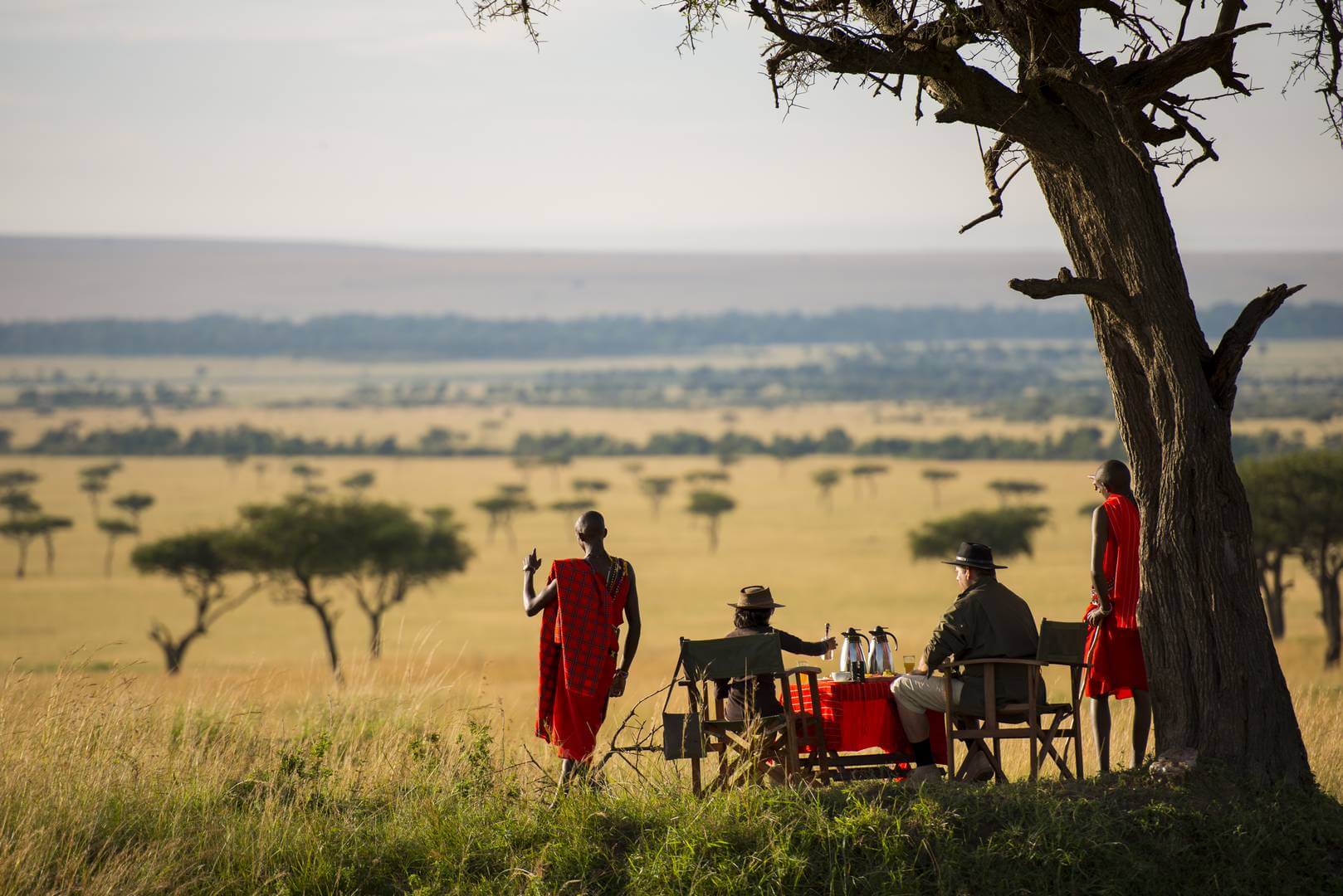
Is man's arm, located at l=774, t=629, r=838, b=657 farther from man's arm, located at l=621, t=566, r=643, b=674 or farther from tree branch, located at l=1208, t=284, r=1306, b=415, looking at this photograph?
tree branch, located at l=1208, t=284, r=1306, b=415

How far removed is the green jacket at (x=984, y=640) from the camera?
629 cm

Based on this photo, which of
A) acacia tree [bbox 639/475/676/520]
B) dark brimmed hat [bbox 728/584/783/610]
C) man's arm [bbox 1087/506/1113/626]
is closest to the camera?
dark brimmed hat [bbox 728/584/783/610]

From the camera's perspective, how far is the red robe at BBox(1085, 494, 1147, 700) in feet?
22.0

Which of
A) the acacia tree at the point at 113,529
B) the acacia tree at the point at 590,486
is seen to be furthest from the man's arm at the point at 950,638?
the acacia tree at the point at 590,486

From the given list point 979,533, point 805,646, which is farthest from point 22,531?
point 805,646

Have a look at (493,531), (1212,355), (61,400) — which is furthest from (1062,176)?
(61,400)

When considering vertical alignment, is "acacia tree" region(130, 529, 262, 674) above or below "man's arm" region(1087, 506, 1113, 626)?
below

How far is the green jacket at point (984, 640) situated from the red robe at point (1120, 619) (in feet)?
1.72

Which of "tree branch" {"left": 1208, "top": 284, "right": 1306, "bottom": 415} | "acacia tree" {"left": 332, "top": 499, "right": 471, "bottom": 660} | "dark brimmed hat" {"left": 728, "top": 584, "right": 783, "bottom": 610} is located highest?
"tree branch" {"left": 1208, "top": 284, "right": 1306, "bottom": 415}

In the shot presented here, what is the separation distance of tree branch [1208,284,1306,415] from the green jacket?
52.0 inches

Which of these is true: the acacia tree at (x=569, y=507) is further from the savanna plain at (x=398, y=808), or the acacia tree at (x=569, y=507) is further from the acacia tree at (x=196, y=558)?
the savanna plain at (x=398, y=808)

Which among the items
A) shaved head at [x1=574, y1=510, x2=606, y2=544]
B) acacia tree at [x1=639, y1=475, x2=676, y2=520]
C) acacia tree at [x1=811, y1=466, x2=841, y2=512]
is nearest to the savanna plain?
shaved head at [x1=574, y1=510, x2=606, y2=544]

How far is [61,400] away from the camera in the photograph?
140 metres

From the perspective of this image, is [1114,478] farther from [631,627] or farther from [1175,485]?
[631,627]
